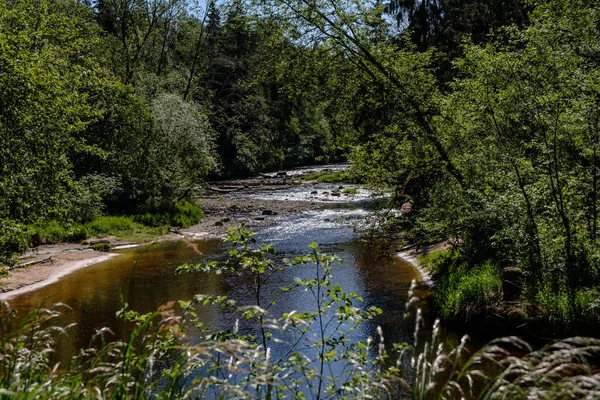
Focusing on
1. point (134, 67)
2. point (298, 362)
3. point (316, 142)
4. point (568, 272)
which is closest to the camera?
point (298, 362)

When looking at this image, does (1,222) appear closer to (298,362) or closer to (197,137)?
(298,362)

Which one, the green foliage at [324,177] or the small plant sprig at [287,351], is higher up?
the small plant sprig at [287,351]

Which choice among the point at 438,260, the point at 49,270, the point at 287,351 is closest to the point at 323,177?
the point at 438,260

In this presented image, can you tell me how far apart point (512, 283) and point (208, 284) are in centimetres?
891

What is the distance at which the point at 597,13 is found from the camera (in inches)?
459

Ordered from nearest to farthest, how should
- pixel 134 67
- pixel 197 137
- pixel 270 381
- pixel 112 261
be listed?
pixel 270 381
pixel 112 261
pixel 197 137
pixel 134 67

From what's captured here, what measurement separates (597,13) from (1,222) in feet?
45.0

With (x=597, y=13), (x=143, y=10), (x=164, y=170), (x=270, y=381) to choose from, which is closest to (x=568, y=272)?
(x=597, y=13)

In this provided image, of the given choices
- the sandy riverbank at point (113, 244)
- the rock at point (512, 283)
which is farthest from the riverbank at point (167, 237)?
the rock at point (512, 283)

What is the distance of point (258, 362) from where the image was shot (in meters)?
4.12

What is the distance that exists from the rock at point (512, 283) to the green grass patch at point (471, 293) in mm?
241

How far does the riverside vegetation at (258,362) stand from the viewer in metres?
2.70

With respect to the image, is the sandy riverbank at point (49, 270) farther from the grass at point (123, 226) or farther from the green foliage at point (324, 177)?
the green foliage at point (324, 177)

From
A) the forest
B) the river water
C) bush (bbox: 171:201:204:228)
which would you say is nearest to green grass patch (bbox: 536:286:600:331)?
the forest
